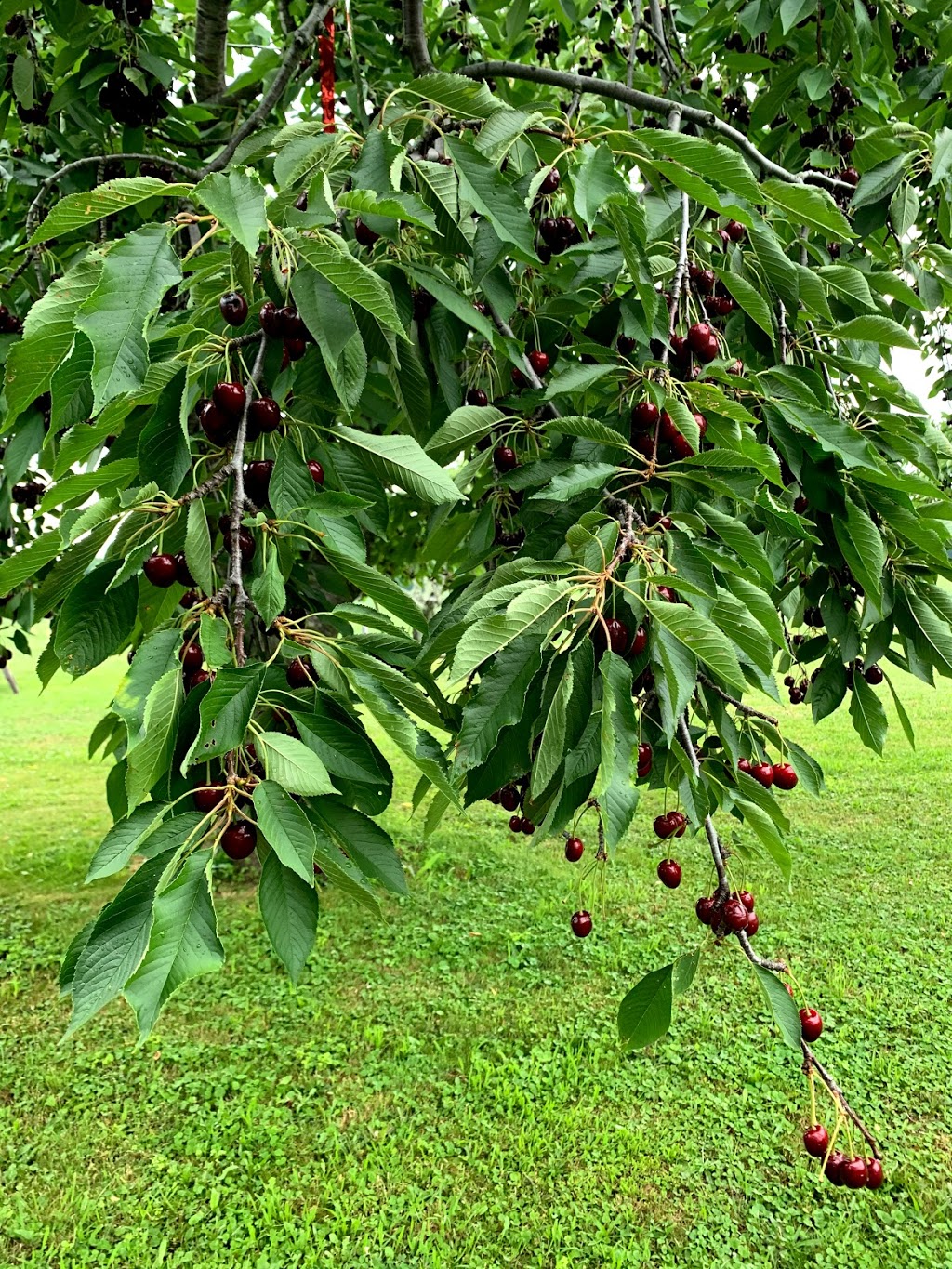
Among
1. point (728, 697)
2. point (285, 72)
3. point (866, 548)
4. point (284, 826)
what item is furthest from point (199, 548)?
point (285, 72)

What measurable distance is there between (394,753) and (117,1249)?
754cm

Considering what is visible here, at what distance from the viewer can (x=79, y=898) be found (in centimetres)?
598

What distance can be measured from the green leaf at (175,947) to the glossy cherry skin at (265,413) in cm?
68

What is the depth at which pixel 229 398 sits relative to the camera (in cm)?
129

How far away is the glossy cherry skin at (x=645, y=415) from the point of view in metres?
1.55

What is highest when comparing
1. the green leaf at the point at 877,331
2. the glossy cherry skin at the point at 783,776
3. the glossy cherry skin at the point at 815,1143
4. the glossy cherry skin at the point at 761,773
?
the green leaf at the point at 877,331

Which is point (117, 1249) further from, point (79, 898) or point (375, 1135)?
point (79, 898)

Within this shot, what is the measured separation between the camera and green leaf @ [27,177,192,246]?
1105 millimetres

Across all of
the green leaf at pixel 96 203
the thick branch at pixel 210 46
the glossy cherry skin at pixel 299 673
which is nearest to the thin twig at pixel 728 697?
the glossy cherry skin at pixel 299 673

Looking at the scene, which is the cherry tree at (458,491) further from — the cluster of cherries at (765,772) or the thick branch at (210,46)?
the thick branch at (210,46)

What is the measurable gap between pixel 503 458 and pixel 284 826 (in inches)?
44.9

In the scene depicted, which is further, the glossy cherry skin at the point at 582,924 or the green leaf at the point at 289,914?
the glossy cherry skin at the point at 582,924

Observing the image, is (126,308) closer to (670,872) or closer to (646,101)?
(646,101)

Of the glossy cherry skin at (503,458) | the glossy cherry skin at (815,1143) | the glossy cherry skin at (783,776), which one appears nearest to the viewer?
the glossy cherry skin at (815,1143)
